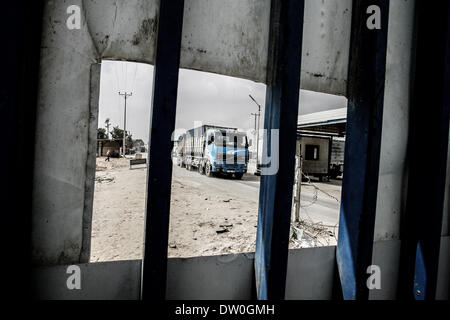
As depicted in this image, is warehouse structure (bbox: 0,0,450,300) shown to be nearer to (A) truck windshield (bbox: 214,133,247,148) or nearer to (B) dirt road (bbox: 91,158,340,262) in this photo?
(B) dirt road (bbox: 91,158,340,262)

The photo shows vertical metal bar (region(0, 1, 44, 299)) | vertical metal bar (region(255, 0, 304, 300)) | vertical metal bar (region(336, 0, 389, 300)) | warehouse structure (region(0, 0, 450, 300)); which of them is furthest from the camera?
vertical metal bar (region(336, 0, 389, 300))

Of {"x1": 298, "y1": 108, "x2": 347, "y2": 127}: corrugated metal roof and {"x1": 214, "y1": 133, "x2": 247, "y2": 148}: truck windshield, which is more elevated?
{"x1": 298, "y1": 108, "x2": 347, "y2": 127}: corrugated metal roof

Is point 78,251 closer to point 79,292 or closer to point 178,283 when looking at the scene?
point 79,292

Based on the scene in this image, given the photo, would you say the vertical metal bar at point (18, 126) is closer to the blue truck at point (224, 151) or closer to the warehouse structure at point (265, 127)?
the warehouse structure at point (265, 127)

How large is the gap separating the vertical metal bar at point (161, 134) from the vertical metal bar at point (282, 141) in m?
0.69

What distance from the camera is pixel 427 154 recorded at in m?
1.96

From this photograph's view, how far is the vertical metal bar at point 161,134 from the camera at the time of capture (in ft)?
4.44

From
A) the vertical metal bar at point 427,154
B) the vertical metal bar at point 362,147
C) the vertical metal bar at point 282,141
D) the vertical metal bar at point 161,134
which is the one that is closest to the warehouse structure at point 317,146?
the vertical metal bar at point 427,154

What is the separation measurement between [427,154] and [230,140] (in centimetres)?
1245

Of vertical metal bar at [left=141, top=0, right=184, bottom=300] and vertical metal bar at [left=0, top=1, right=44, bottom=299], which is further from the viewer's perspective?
vertical metal bar at [left=141, top=0, right=184, bottom=300]

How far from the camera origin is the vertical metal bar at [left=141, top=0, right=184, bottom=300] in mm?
1354

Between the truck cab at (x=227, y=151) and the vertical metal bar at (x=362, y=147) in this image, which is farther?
the truck cab at (x=227, y=151)

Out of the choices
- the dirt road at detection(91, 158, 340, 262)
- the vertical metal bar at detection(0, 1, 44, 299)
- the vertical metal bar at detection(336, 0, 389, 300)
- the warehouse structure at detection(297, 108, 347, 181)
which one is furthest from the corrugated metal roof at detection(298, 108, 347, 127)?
the vertical metal bar at detection(0, 1, 44, 299)
